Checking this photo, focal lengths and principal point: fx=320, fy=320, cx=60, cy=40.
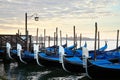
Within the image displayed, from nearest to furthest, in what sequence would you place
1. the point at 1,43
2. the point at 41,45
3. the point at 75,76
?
1. the point at 75,76
2. the point at 1,43
3. the point at 41,45

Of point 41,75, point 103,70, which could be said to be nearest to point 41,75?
point 41,75

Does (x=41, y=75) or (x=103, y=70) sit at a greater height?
(x=103, y=70)

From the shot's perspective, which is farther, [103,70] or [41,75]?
[41,75]

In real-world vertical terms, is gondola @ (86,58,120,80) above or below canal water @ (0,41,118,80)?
above

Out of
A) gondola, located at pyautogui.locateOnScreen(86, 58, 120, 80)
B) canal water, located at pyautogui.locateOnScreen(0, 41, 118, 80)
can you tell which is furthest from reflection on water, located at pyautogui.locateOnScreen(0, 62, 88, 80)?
gondola, located at pyautogui.locateOnScreen(86, 58, 120, 80)

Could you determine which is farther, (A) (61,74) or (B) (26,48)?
(B) (26,48)

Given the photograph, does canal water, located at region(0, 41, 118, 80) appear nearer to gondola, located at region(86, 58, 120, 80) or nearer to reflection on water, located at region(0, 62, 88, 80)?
reflection on water, located at region(0, 62, 88, 80)

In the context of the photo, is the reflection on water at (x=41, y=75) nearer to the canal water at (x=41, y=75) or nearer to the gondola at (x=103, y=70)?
the canal water at (x=41, y=75)

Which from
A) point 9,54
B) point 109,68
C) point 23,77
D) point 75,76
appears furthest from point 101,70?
point 9,54

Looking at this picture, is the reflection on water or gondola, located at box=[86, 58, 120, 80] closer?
gondola, located at box=[86, 58, 120, 80]

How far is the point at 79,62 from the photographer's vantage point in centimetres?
1867

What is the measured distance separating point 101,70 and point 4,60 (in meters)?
11.8

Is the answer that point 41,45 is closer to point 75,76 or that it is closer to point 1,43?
point 1,43

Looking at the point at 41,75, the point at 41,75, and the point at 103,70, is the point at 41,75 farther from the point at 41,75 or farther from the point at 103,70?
the point at 103,70
